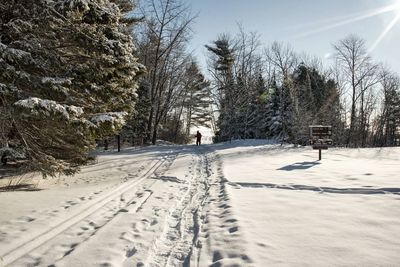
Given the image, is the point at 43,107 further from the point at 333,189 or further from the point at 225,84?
the point at 225,84

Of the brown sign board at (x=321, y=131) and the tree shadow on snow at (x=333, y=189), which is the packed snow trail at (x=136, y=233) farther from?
the brown sign board at (x=321, y=131)

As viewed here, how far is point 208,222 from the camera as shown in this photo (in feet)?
19.4

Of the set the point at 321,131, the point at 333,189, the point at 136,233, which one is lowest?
the point at 136,233

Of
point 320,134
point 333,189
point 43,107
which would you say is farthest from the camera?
point 320,134

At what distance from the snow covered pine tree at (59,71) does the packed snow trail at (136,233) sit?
1850 mm

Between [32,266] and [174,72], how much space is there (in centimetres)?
3727

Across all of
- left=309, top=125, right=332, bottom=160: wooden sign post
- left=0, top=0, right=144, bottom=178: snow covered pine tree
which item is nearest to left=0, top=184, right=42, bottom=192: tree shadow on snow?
left=0, top=0, right=144, bottom=178: snow covered pine tree

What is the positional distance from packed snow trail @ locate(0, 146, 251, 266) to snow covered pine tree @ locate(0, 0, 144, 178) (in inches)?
72.8

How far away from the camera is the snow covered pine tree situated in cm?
741

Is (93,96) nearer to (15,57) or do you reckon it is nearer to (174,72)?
(15,57)

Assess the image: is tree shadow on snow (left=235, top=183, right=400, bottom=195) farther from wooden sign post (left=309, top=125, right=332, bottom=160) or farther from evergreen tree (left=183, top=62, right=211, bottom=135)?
evergreen tree (left=183, top=62, right=211, bottom=135)

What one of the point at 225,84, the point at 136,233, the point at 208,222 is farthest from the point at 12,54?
the point at 225,84

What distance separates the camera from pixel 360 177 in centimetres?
986

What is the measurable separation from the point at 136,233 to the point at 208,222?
4.05ft
